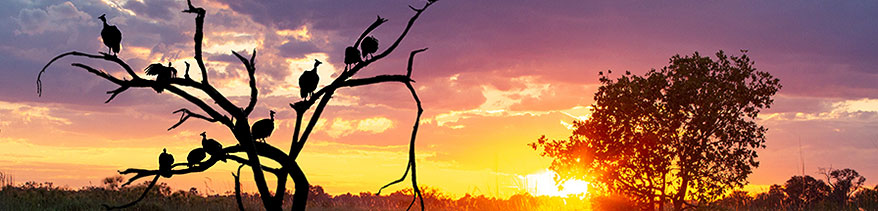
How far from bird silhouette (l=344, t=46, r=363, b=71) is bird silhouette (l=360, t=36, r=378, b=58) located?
5 centimetres

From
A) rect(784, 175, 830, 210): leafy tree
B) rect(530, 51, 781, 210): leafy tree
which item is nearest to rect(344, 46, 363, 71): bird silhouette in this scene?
rect(530, 51, 781, 210): leafy tree

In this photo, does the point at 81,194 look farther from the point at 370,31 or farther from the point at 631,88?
the point at 370,31

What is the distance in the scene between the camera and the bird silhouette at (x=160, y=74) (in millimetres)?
4180

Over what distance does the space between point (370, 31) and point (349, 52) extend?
0.24m

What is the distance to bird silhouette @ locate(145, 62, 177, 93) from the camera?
4.18 m

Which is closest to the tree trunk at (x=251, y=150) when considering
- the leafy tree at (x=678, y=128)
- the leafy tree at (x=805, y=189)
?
the leafy tree at (x=678, y=128)

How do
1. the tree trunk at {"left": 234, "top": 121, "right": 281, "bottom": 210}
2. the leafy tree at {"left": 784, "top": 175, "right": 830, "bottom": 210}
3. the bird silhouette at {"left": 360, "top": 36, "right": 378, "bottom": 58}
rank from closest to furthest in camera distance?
1. the tree trunk at {"left": 234, "top": 121, "right": 281, "bottom": 210}
2. the bird silhouette at {"left": 360, "top": 36, "right": 378, "bottom": 58}
3. the leafy tree at {"left": 784, "top": 175, "right": 830, "bottom": 210}

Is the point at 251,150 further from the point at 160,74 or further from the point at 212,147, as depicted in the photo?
the point at 160,74

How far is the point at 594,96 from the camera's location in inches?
769

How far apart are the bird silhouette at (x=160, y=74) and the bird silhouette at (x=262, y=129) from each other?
23.0 inches

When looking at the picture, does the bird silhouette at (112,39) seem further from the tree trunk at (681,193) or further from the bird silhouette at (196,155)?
the tree trunk at (681,193)

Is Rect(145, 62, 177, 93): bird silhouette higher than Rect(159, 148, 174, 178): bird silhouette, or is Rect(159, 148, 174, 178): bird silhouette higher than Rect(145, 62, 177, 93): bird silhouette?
Rect(145, 62, 177, 93): bird silhouette

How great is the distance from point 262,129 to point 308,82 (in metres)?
0.40

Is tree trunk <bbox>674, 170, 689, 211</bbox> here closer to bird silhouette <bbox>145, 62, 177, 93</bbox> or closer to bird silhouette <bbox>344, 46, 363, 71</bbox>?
bird silhouette <bbox>344, 46, 363, 71</bbox>
